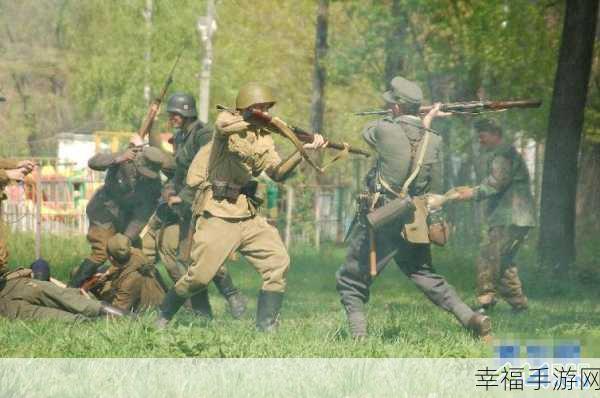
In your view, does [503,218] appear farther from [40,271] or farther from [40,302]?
[40,302]

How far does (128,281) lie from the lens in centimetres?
1188

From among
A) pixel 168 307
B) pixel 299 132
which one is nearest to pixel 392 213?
pixel 299 132

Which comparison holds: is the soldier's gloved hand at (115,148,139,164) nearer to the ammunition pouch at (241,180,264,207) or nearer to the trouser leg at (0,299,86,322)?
the trouser leg at (0,299,86,322)

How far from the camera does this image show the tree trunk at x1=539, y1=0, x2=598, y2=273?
17.9 meters

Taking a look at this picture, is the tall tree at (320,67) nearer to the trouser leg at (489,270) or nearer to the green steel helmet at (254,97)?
the trouser leg at (489,270)

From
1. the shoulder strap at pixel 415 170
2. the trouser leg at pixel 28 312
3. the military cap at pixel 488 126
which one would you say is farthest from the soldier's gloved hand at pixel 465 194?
the trouser leg at pixel 28 312

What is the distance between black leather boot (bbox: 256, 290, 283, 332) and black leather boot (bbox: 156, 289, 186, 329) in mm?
558

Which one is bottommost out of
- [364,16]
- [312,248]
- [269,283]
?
[312,248]

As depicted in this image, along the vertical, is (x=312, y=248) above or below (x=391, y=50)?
below

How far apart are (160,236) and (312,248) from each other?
11.2 meters

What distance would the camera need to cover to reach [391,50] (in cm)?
2802

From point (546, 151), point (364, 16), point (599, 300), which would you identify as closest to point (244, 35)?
point (364, 16)

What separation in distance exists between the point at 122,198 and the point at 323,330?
133 inches

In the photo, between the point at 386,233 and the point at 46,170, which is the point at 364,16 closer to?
the point at 46,170
